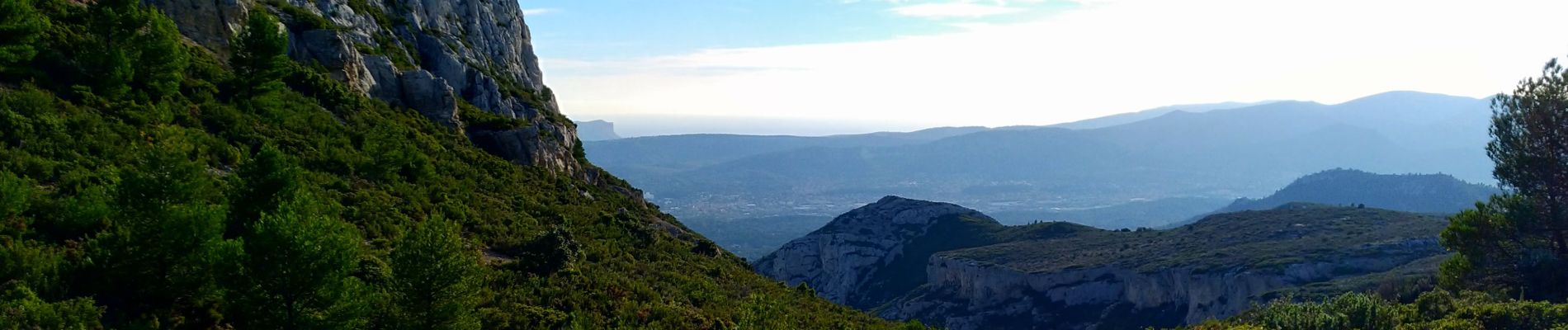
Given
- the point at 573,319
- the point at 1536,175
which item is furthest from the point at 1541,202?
the point at 573,319

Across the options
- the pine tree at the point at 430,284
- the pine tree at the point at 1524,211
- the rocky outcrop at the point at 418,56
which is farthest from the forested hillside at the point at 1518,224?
the rocky outcrop at the point at 418,56

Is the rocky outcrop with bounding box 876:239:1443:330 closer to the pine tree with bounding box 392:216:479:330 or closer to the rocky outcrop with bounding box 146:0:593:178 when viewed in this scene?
the rocky outcrop with bounding box 146:0:593:178

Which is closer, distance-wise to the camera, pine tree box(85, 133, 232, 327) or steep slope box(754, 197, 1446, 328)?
pine tree box(85, 133, 232, 327)

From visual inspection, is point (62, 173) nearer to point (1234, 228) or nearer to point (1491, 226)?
point (1491, 226)

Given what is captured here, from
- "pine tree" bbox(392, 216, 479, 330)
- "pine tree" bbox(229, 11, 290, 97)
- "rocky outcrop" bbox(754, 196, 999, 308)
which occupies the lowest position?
"rocky outcrop" bbox(754, 196, 999, 308)

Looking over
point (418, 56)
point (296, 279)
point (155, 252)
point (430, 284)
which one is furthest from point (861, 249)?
point (155, 252)

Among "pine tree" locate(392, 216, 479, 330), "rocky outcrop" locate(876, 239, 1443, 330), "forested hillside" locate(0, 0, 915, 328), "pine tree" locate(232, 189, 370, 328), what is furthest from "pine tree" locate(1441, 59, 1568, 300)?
"pine tree" locate(232, 189, 370, 328)

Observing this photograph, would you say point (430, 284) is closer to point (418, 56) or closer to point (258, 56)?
point (258, 56)
